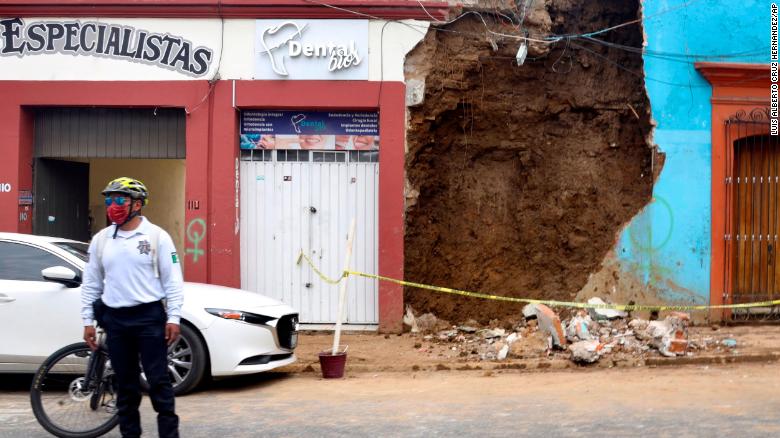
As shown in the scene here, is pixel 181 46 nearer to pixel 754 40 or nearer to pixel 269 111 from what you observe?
pixel 269 111

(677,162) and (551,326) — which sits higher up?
(677,162)

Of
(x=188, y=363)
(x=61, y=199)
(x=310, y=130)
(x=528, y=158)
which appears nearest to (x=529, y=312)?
(x=528, y=158)

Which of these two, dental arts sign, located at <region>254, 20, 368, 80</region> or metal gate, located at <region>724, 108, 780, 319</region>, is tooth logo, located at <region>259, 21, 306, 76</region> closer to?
dental arts sign, located at <region>254, 20, 368, 80</region>

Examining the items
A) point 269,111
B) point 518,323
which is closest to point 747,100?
point 518,323

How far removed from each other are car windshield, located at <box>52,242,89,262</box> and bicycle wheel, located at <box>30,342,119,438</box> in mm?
2022

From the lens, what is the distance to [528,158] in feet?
38.7

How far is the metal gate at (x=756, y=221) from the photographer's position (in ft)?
38.2

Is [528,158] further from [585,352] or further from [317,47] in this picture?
[585,352]

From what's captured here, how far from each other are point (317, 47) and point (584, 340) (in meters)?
5.21

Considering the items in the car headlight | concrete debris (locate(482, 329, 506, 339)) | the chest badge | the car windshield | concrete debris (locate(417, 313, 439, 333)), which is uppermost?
the chest badge

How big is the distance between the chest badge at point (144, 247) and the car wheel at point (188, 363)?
2.45 meters

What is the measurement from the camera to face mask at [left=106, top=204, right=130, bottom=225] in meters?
5.50

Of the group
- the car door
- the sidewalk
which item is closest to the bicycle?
the car door

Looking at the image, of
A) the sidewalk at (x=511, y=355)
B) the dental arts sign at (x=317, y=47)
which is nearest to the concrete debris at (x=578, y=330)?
the sidewalk at (x=511, y=355)
